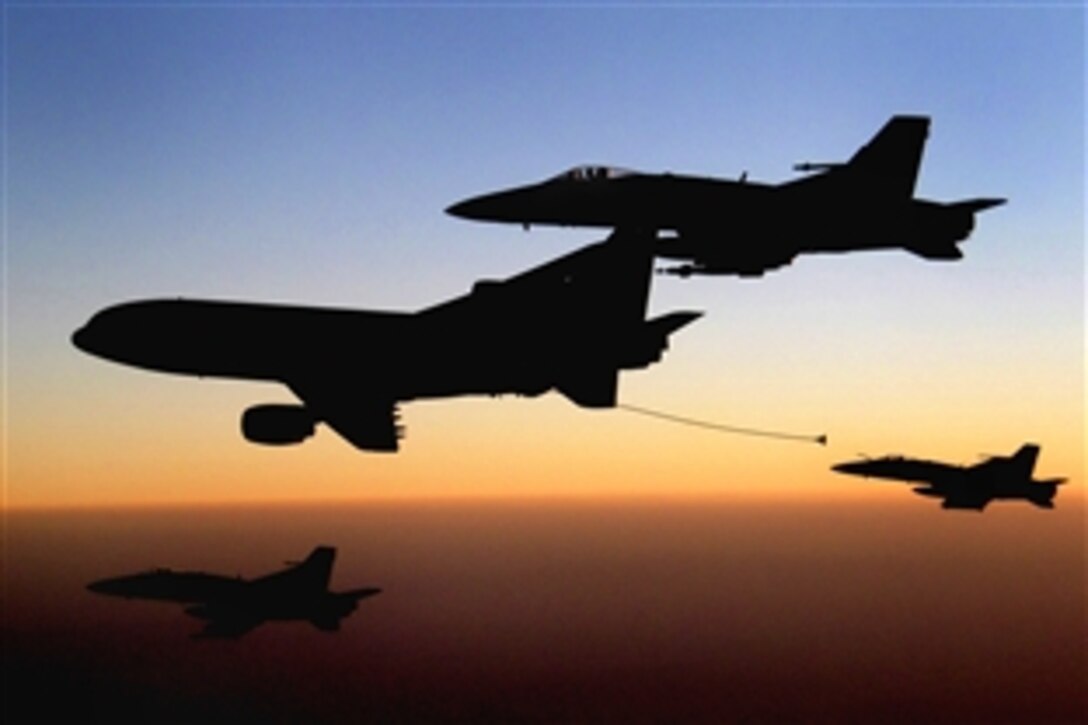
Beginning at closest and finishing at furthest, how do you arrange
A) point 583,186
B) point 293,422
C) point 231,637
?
1. point 293,422
2. point 583,186
3. point 231,637

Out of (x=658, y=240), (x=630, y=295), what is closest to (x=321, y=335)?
(x=630, y=295)

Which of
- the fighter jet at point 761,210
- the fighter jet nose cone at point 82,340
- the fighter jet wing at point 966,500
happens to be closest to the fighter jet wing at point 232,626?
the fighter jet nose cone at point 82,340

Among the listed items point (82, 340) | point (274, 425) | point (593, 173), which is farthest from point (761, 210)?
point (82, 340)

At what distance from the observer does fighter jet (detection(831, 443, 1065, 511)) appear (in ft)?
177

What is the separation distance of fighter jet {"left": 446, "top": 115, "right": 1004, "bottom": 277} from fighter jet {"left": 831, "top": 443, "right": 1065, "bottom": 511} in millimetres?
16161

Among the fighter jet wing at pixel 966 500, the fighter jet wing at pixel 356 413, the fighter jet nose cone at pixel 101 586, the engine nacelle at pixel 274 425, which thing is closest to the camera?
the engine nacelle at pixel 274 425

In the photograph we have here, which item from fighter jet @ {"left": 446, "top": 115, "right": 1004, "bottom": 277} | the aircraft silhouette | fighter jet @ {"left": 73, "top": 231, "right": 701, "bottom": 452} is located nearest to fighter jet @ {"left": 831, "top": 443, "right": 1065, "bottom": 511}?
fighter jet @ {"left": 446, "top": 115, "right": 1004, "bottom": 277}

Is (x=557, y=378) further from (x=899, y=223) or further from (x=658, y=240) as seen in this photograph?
(x=899, y=223)

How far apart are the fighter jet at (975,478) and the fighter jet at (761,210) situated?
53.0ft

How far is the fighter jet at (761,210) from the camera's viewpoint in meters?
38.5

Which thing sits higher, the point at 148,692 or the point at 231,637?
the point at 231,637

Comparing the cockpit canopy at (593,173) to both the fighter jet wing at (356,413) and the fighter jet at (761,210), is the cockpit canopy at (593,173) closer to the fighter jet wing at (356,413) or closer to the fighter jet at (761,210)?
the fighter jet at (761,210)

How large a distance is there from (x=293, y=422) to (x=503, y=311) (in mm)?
9311

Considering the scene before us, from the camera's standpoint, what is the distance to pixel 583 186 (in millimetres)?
41938
